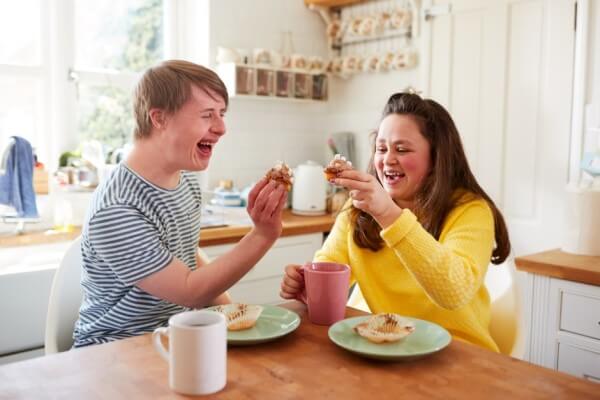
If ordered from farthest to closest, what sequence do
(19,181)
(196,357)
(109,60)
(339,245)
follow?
1. (109,60)
2. (19,181)
3. (339,245)
4. (196,357)

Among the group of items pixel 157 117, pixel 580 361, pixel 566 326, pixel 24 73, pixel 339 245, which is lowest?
pixel 580 361

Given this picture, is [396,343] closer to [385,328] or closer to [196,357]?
[385,328]

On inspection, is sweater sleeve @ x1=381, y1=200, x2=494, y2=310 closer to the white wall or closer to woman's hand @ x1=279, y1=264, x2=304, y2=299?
woman's hand @ x1=279, y1=264, x2=304, y2=299

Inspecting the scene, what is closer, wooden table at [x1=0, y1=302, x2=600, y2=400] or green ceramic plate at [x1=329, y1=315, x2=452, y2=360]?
wooden table at [x1=0, y1=302, x2=600, y2=400]

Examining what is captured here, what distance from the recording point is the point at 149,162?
1.40m

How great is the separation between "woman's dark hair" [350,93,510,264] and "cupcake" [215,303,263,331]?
45 cm

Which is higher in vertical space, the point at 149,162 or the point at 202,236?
the point at 149,162

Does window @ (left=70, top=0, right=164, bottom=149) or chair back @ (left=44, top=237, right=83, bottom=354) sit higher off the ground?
window @ (left=70, top=0, right=164, bottom=149)

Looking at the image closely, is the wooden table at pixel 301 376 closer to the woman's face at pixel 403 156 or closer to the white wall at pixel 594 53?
the woman's face at pixel 403 156

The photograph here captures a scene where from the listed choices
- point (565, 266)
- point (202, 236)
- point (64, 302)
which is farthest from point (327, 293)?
point (202, 236)

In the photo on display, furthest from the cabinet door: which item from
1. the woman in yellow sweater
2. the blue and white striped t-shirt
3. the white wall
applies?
the blue and white striped t-shirt

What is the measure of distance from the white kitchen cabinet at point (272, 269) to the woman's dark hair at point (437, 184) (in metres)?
1.09

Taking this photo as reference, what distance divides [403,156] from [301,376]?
2.55 ft

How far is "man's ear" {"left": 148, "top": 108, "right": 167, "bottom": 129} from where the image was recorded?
4.52 feet
